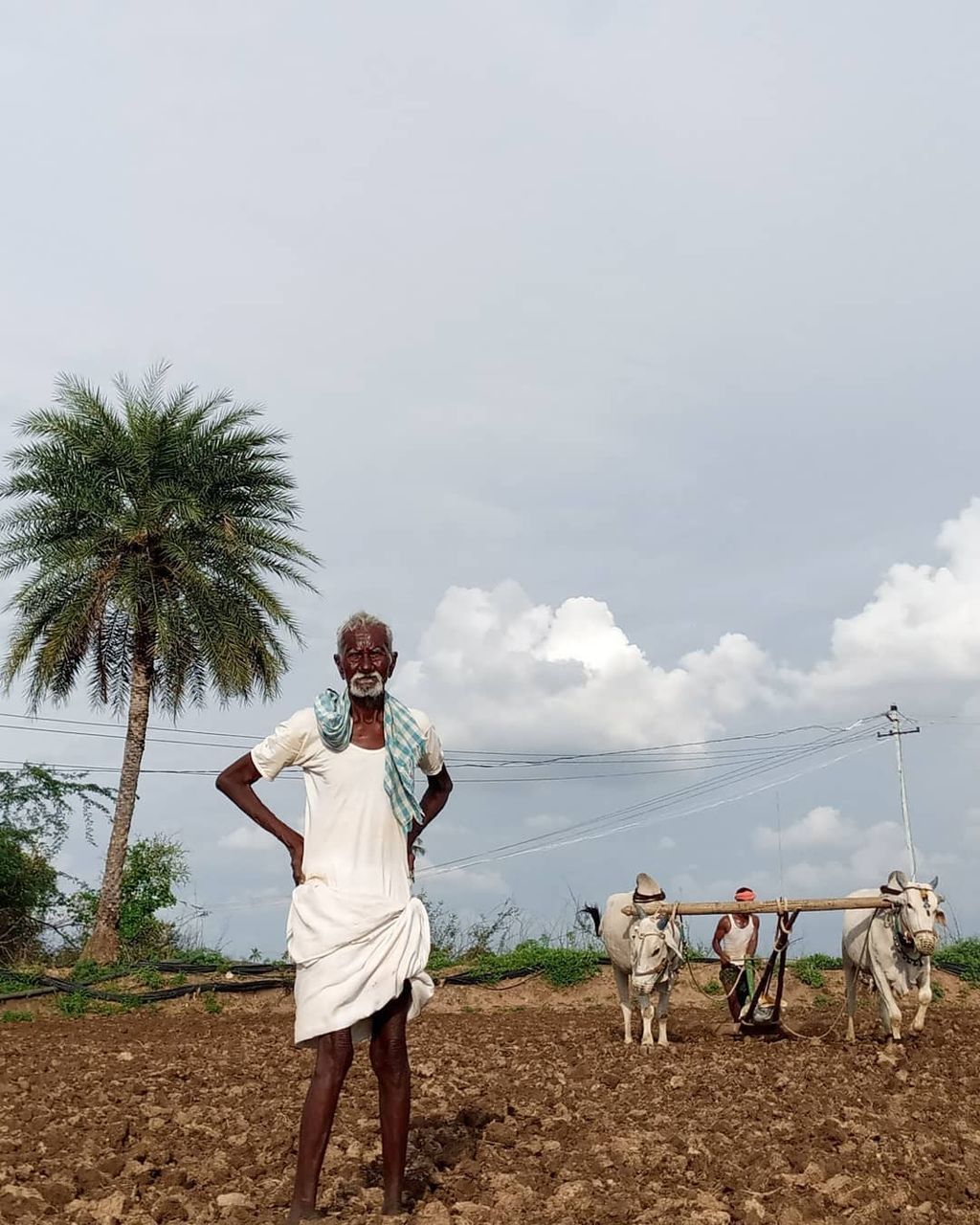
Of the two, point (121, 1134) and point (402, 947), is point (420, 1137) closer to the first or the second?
point (121, 1134)

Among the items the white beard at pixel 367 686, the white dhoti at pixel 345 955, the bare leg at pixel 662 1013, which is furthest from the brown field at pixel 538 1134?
the white beard at pixel 367 686

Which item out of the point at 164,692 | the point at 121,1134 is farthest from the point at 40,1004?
the point at 121,1134

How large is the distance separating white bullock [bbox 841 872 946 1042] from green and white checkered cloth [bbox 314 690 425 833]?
749 centimetres

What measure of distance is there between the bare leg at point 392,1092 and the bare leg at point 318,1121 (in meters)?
0.19

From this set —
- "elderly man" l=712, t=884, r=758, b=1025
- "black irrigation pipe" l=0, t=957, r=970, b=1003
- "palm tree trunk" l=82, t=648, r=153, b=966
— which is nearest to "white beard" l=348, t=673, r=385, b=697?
"elderly man" l=712, t=884, r=758, b=1025

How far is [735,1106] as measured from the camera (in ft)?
24.3

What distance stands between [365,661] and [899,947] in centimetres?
822

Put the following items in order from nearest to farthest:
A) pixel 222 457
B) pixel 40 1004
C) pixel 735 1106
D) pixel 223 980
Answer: pixel 735 1106 → pixel 40 1004 → pixel 223 980 → pixel 222 457

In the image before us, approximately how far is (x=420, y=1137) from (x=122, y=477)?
17990mm

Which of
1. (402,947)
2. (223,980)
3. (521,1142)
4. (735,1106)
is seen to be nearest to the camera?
(402,947)

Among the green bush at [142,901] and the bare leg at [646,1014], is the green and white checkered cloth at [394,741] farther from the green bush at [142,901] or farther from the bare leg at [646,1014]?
the green bush at [142,901]

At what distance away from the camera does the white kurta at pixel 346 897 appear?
15.6 ft

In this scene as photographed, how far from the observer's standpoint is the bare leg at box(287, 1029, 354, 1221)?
461cm

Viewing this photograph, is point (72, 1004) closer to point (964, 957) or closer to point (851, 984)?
point (851, 984)
